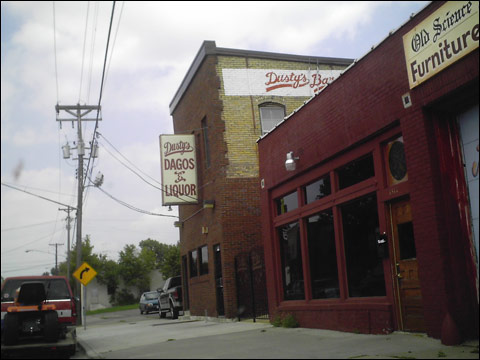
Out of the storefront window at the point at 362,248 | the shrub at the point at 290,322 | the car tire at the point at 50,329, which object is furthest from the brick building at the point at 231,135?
the car tire at the point at 50,329

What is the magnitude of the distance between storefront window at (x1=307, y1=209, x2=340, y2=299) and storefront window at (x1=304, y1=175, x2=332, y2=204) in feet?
1.35

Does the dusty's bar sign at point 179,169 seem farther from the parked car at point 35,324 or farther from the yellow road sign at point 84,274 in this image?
the parked car at point 35,324

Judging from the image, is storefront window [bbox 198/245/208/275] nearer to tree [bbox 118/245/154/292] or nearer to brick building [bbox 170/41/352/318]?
brick building [bbox 170/41/352/318]

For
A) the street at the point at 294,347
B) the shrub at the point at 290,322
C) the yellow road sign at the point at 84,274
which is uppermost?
the yellow road sign at the point at 84,274

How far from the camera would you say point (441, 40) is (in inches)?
333

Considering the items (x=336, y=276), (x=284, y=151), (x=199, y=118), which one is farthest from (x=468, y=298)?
(x=199, y=118)

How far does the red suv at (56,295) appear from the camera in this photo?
13.0 metres

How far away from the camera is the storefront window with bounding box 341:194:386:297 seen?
10.7 meters

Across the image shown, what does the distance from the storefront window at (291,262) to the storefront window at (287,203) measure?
0.44 metres

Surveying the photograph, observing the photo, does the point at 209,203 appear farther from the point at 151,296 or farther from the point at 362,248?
the point at 151,296

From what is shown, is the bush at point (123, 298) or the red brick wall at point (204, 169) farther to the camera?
the bush at point (123, 298)

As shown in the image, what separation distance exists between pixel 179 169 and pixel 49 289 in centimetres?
932

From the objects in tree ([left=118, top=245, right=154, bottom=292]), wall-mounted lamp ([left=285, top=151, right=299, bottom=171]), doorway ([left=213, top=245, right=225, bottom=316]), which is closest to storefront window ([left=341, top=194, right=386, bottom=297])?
wall-mounted lamp ([left=285, top=151, right=299, bottom=171])

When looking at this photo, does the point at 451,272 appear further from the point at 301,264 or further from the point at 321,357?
the point at 301,264
